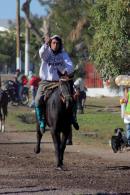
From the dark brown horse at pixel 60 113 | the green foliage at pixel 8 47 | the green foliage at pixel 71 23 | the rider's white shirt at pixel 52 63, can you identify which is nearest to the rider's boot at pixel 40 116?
the dark brown horse at pixel 60 113

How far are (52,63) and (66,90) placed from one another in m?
0.82

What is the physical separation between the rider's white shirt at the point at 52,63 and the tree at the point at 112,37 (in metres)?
7.65

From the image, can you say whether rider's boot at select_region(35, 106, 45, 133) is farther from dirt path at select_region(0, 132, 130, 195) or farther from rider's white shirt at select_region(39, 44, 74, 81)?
dirt path at select_region(0, 132, 130, 195)

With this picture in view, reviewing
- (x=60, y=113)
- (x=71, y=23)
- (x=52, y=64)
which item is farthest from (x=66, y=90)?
(x=71, y=23)

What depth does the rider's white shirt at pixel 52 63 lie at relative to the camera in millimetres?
13531

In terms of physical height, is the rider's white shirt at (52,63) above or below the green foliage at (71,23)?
below

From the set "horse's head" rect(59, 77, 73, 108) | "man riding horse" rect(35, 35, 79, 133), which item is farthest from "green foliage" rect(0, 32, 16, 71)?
"horse's head" rect(59, 77, 73, 108)

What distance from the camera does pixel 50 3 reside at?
4909cm

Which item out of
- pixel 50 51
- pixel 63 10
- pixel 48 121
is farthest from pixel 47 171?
pixel 63 10

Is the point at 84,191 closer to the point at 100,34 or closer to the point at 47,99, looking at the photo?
the point at 47,99

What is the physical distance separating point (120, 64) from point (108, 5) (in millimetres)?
1890

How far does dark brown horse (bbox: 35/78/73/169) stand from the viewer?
13.2 meters

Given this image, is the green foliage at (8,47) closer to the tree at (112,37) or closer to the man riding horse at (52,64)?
the tree at (112,37)

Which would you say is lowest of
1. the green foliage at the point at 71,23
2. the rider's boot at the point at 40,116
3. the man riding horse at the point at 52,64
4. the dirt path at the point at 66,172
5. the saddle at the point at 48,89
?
the dirt path at the point at 66,172
